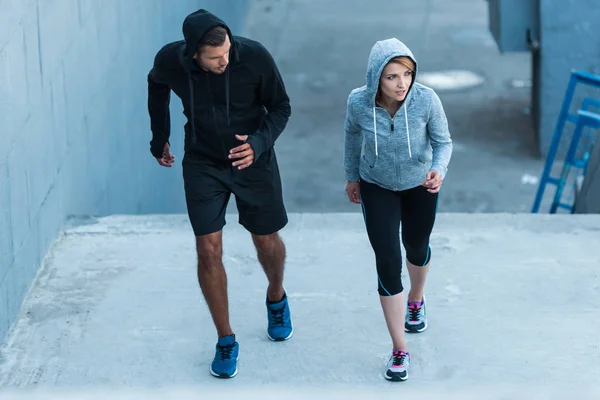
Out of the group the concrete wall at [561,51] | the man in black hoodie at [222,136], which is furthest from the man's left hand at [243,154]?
the concrete wall at [561,51]

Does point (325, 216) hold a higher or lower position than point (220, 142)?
lower

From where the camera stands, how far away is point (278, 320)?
16.8 feet

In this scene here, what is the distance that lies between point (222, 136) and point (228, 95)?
0.19 meters

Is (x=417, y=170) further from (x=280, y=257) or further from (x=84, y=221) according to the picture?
(x=84, y=221)

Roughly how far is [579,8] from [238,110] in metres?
8.20

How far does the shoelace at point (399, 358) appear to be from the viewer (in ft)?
15.5

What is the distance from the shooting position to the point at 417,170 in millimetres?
4582

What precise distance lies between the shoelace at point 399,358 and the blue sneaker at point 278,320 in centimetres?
65

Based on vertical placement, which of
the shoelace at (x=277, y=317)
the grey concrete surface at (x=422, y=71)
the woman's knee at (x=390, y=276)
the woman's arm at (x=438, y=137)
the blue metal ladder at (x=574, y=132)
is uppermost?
the woman's arm at (x=438, y=137)

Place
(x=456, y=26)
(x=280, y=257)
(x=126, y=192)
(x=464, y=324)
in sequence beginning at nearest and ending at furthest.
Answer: (x=280, y=257), (x=464, y=324), (x=126, y=192), (x=456, y=26)

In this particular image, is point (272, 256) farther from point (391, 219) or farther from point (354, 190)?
point (391, 219)

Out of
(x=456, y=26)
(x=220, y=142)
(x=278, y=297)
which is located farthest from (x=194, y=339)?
(x=456, y=26)

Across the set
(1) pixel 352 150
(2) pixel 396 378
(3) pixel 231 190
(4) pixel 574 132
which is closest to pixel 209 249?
(3) pixel 231 190

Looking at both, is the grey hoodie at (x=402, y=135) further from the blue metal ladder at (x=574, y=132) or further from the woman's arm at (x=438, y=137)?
the blue metal ladder at (x=574, y=132)
